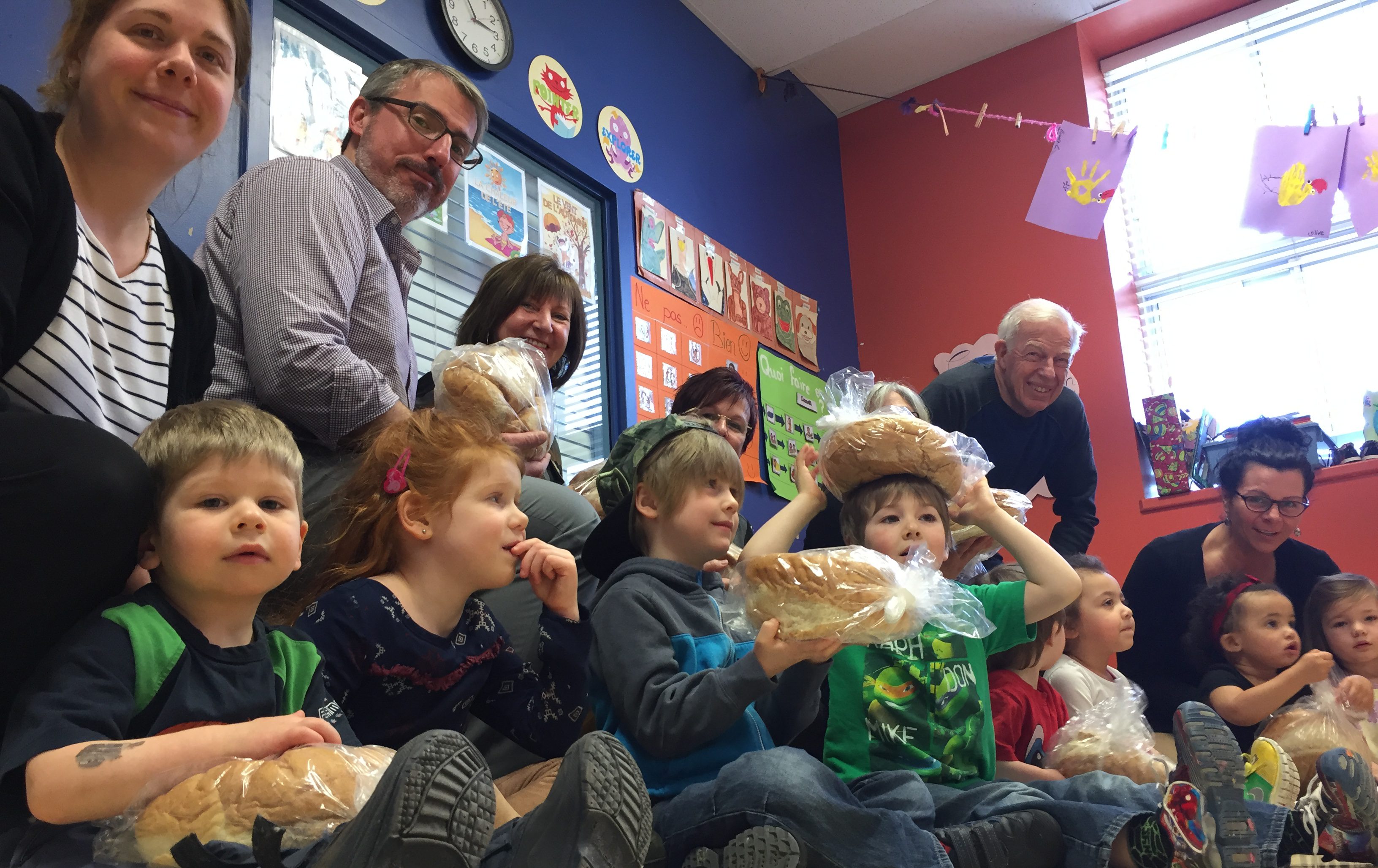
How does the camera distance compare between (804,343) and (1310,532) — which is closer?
(1310,532)

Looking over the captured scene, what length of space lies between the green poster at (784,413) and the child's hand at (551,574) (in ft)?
8.88

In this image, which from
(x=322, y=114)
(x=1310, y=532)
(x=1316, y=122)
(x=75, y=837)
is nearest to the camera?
(x=75, y=837)

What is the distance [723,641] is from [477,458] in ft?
1.65

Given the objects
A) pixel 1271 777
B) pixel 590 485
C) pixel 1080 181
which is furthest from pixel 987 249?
pixel 1271 777

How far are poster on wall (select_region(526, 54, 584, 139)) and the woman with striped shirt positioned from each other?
6.44ft

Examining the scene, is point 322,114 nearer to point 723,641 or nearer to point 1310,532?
point 723,641

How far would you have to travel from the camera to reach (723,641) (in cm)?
175

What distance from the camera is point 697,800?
140 cm

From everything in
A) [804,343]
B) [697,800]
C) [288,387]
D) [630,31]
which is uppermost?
[630,31]

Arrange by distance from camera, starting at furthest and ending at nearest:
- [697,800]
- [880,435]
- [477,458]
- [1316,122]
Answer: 1. [1316,122]
2. [880,435]
3. [477,458]
4. [697,800]

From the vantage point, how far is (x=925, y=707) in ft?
5.68

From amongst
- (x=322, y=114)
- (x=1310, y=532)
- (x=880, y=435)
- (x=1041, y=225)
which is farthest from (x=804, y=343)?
(x=880, y=435)

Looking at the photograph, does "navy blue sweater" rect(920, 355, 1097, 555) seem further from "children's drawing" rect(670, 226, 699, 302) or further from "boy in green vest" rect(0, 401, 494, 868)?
"boy in green vest" rect(0, 401, 494, 868)

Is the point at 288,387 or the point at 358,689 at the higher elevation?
the point at 288,387
